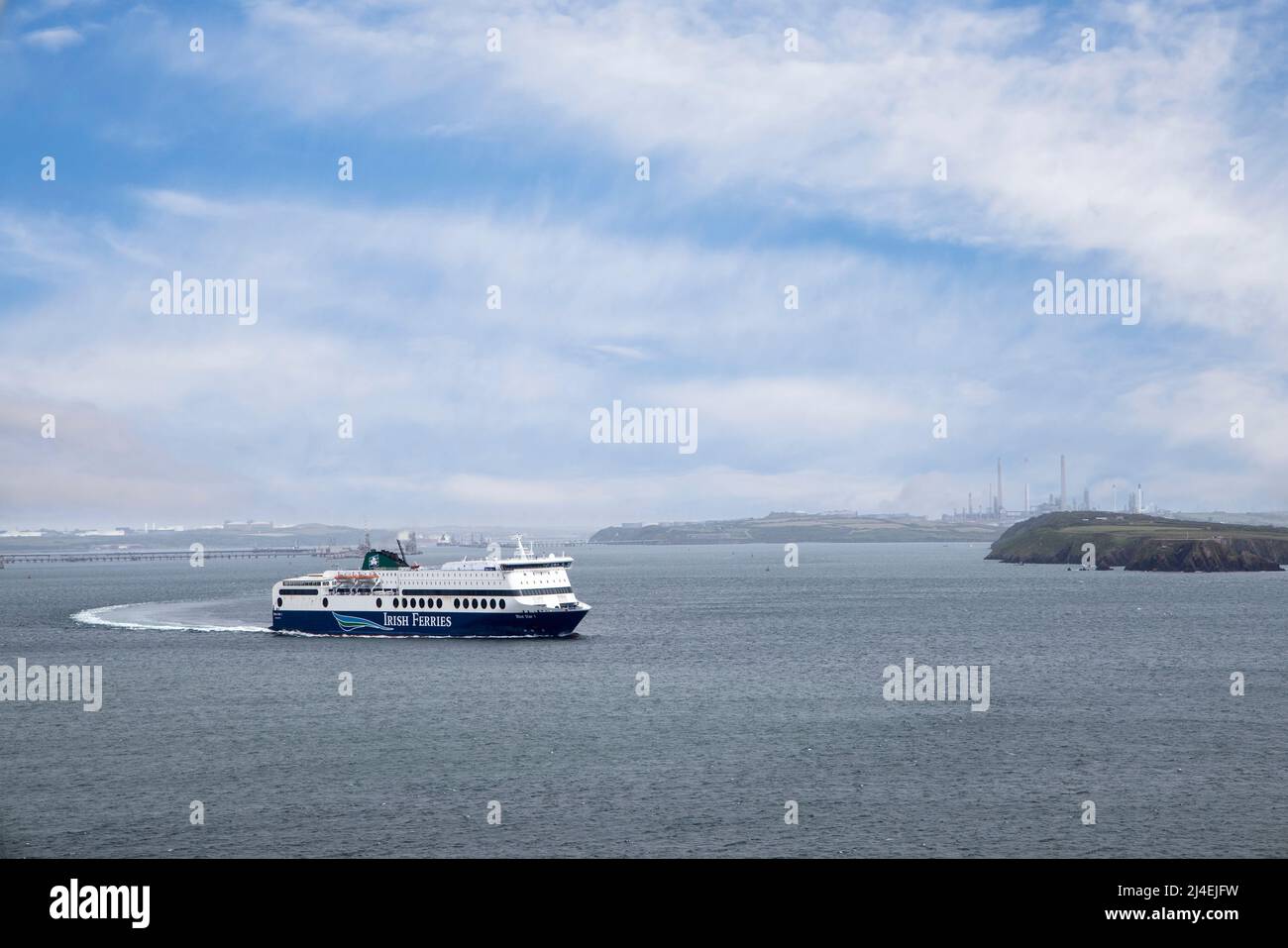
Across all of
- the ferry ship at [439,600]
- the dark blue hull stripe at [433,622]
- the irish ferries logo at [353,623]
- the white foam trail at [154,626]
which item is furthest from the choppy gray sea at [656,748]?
the white foam trail at [154,626]

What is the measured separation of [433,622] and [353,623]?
7.91 metres

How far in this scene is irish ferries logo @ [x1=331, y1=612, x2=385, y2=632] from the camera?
3595 inches

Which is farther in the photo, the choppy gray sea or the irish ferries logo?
the irish ferries logo

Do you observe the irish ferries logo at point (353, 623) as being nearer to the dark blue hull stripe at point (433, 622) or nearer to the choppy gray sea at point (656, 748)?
the dark blue hull stripe at point (433, 622)

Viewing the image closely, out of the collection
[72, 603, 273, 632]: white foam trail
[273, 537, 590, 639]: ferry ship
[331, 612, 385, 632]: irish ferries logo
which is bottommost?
[72, 603, 273, 632]: white foam trail

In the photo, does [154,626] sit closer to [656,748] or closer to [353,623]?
[353,623]

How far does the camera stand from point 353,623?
92.0 meters

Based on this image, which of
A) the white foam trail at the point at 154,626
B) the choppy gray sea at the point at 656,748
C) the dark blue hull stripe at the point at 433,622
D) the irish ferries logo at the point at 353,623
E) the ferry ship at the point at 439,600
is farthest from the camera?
the white foam trail at the point at 154,626

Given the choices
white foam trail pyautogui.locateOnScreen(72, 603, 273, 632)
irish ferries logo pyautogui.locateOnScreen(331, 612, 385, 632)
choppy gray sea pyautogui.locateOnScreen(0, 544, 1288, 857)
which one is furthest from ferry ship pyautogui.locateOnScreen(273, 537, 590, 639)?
white foam trail pyautogui.locateOnScreen(72, 603, 273, 632)

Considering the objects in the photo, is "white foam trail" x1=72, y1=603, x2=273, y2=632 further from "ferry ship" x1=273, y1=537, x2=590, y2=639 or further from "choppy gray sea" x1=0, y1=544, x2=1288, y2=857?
"ferry ship" x1=273, y1=537, x2=590, y2=639

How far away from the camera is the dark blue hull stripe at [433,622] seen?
281ft

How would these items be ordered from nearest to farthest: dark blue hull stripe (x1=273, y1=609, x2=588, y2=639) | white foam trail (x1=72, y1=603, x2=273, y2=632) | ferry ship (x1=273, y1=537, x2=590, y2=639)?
dark blue hull stripe (x1=273, y1=609, x2=588, y2=639), ferry ship (x1=273, y1=537, x2=590, y2=639), white foam trail (x1=72, y1=603, x2=273, y2=632)

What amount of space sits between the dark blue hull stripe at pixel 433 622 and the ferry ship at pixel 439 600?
7 centimetres
